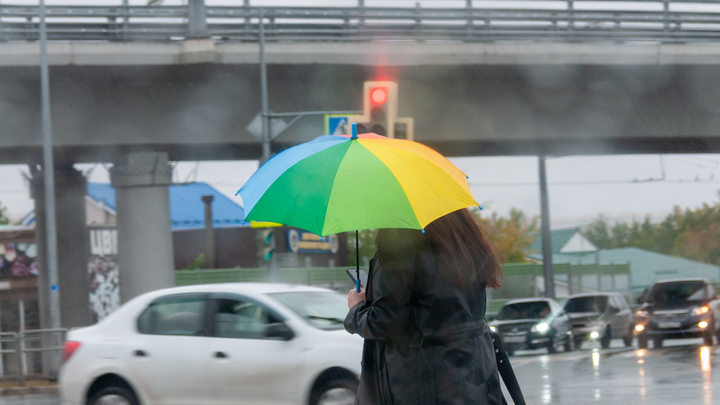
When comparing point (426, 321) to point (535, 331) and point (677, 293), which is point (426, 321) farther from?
point (677, 293)

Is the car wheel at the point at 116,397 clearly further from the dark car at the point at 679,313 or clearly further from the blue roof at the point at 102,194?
the blue roof at the point at 102,194

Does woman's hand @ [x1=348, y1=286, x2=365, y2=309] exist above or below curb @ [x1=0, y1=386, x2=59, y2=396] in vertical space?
above

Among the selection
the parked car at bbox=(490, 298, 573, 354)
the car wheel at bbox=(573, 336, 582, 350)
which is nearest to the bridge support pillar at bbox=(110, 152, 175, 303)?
the parked car at bbox=(490, 298, 573, 354)

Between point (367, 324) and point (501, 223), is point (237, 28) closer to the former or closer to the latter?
point (367, 324)

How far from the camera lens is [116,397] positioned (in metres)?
7.58

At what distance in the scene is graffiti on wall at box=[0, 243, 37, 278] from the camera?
26344 millimetres

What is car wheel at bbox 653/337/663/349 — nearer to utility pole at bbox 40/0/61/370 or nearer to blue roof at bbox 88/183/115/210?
utility pole at bbox 40/0/61/370

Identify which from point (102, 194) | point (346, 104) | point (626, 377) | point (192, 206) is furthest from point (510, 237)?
point (626, 377)

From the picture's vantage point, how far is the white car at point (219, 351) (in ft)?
23.3

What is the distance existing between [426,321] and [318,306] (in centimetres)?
504

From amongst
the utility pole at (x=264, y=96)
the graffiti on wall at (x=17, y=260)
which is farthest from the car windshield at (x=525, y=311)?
the graffiti on wall at (x=17, y=260)

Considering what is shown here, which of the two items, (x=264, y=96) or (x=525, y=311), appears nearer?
(x=264, y=96)

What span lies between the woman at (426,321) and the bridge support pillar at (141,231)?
15.5m

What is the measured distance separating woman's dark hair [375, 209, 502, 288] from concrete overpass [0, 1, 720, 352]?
12.9 meters
